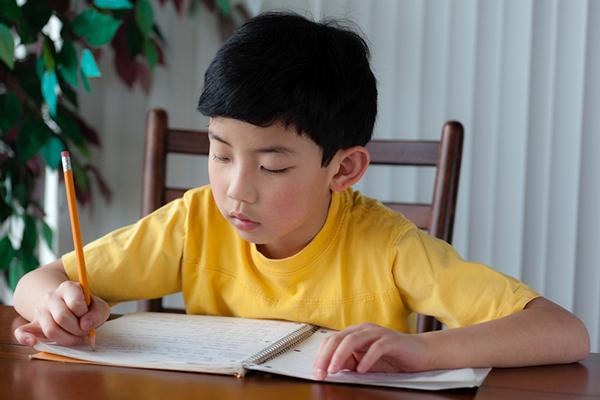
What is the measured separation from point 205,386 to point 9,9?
1217 mm

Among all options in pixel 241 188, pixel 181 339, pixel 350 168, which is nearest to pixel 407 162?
pixel 350 168

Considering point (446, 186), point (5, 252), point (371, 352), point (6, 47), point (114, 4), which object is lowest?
point (5, 252)

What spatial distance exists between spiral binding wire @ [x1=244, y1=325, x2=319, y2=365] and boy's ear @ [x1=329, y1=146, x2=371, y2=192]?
0.66 ft

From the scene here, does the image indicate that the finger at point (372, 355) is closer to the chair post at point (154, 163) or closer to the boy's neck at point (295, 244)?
the boy's neck at point (295, 244)

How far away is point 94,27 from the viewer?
6.12 feet

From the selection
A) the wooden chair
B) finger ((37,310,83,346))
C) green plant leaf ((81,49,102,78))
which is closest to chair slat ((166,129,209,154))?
the wooden chair

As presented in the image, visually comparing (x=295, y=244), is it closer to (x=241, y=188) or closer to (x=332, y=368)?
(x=241, y=188)

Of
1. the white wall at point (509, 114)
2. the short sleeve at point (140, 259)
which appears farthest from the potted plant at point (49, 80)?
the short sleeve at point (140, 259)

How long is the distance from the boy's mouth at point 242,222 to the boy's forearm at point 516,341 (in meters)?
0.26

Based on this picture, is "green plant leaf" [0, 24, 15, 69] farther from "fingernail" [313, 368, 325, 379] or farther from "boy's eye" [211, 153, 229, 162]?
"fingernail" [313, 368, 325, 379]

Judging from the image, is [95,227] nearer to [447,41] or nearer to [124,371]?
[447,41]

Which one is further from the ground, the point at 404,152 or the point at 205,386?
the point at 404,152

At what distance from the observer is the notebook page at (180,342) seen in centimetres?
90

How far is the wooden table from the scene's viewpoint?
2.62 feet
